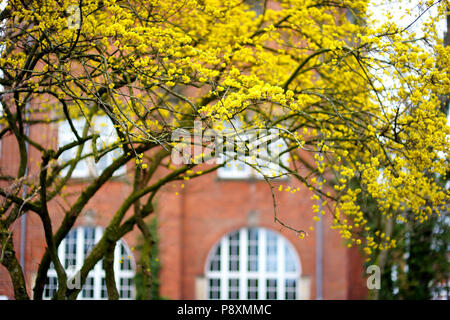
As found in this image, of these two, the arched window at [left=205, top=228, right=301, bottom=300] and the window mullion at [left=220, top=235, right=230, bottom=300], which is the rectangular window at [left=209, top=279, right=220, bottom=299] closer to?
the arched window at [left=205, top=228, right=301, bottom=300]

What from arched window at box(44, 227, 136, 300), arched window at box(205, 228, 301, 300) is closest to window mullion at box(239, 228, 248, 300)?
arched window at box(205, 228, 301, 300)

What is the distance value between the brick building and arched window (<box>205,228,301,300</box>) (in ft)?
0.10

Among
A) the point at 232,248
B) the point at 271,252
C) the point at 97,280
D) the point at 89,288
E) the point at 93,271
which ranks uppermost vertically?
the point at 232,248

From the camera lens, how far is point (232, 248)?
57.1ft

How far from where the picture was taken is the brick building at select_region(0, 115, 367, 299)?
16969 mm

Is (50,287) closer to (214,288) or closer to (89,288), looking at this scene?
(89,288)

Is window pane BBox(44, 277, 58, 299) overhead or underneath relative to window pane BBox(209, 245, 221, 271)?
underneath

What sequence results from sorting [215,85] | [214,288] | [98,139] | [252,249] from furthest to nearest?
[252,249] < [214,288] < [98,139] < [215,85]

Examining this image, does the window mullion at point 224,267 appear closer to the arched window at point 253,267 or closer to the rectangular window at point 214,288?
the arched window at point 253,267

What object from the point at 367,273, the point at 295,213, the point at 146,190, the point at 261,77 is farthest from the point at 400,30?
the point at 295,213

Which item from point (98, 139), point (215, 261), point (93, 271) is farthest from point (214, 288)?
point (98, 139)

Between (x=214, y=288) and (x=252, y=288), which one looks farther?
(x=214, y=288)

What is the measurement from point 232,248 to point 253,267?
84cm

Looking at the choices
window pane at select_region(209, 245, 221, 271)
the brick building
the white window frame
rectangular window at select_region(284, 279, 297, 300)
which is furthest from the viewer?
window pane at select_region(209, 245, 221, 271)
